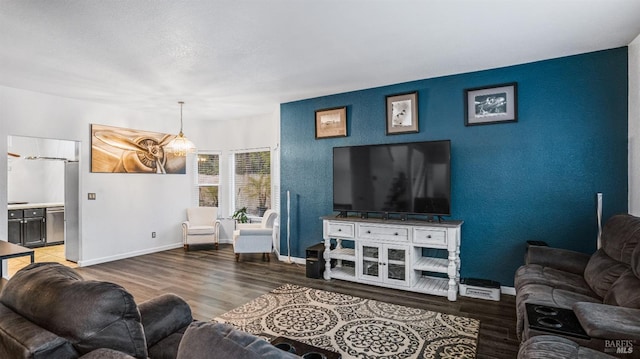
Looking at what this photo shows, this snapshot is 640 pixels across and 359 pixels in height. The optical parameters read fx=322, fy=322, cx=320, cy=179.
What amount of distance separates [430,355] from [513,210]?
2.15 meters

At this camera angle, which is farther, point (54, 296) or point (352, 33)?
point (352, 33)

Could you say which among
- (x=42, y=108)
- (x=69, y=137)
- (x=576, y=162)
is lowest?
(x=576, y=162)

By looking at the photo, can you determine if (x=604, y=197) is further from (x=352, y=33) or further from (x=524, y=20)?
(x=352, y=33)

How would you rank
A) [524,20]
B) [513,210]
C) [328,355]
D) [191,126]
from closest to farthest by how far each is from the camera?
[328,355], [524,20], [513,210], [191,126]

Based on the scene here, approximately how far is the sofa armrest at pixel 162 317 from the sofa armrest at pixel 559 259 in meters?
3.18

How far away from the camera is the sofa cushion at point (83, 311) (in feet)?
3.71

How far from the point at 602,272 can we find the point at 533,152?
156 centimetres

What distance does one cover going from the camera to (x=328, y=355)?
170 centimetres

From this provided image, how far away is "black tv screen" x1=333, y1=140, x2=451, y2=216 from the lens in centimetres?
394

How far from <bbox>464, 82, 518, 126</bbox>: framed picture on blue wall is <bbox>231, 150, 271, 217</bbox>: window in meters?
3.87

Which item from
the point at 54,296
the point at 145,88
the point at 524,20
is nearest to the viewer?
the point at 54,296

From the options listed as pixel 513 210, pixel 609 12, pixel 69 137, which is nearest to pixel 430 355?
pixel 513 210

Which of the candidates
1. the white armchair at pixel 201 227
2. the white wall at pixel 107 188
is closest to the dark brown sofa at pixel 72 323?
the white wall at pixel 107 188

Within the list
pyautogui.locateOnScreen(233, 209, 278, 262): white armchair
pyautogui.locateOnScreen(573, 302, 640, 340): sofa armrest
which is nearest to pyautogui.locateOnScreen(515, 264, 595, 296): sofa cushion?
pyautogui.locateOnScreen(573, 302, 640, 340): sofa armrest
